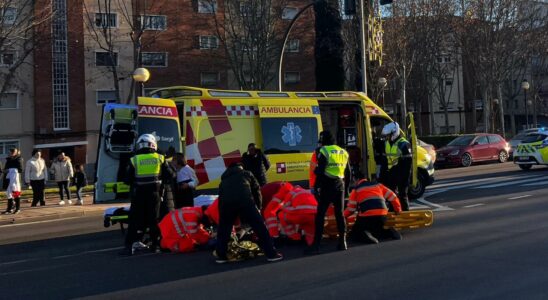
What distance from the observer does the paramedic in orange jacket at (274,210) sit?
8.72 metres

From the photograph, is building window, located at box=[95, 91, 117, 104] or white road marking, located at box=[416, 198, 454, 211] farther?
building window, located at box=[95, 91, 117, 104]

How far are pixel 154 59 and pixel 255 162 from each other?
84.0 feet

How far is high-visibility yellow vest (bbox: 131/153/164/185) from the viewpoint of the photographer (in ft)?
27.5

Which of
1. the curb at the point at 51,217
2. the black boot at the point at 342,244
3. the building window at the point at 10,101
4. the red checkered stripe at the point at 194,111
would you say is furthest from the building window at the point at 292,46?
the black boot at the point at 342,244

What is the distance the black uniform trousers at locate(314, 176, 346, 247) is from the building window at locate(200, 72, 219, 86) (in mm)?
29729

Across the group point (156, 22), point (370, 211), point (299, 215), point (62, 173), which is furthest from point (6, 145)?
point (370, 211)

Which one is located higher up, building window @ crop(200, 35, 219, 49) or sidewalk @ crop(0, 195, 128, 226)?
building window @ crop(200, 35, 219, 49)

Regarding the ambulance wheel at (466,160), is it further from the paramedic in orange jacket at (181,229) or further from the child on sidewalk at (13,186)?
the paramedic in orange jacket at (181,229)

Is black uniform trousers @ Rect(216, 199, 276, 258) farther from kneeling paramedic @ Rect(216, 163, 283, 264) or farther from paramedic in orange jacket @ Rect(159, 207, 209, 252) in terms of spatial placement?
paramedic in orange jacket @ Rect(159, 207, 209, 252)

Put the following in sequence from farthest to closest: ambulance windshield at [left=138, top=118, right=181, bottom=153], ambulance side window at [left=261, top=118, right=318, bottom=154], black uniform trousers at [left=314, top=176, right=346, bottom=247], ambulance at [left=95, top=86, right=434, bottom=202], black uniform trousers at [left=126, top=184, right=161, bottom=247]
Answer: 1. ambulance side window at [left=261, top=118, right=318, bottom=154]
2. ambulance at [left=95, top=86, right=434, bottom=202]
3. ambulance windshield at [left=138, top=118, right=181, bottom=153]
4. black uniform trousers at [left=126, top=184, right=161, bottom=247]
5. black uniform trousers at [left=314, top=176, right=346, bottom=247]

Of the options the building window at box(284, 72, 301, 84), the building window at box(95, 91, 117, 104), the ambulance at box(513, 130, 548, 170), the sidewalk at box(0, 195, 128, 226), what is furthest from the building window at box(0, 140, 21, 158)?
the ambulance at box(513, 130, 548, 170)

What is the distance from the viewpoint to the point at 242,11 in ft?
91.2

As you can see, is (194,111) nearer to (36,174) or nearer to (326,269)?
(326,269)

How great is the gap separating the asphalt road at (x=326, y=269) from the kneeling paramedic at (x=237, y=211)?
0.22m
